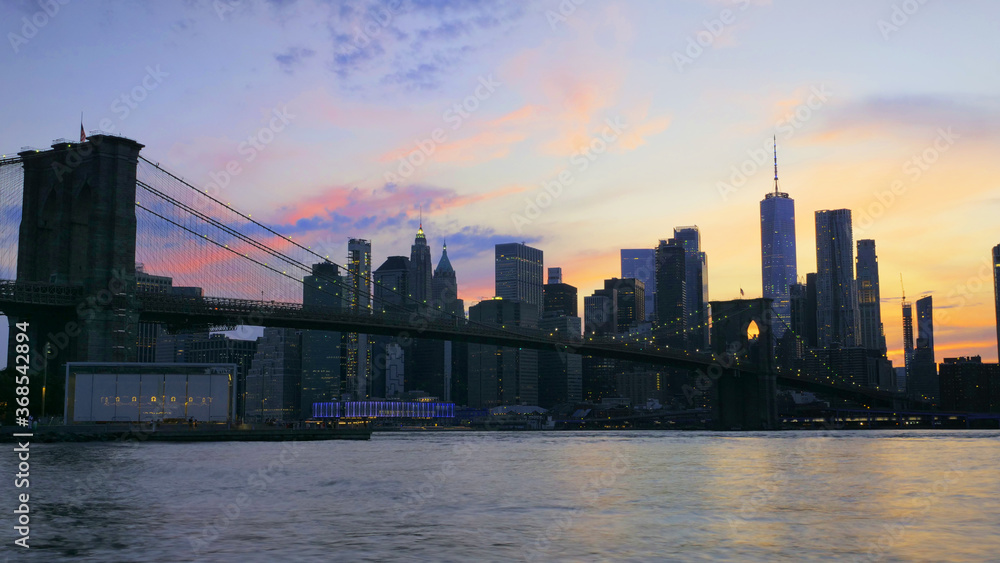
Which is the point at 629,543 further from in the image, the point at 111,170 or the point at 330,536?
the point at 111,170

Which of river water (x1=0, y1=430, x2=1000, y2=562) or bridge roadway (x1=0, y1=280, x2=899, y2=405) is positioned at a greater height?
bridge roadway (x1=0, y1=280, x2=899, y2=405)

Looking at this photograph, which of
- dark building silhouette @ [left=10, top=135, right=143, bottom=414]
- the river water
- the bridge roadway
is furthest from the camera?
dark building silhouette @ [left=10, top=135, right=143, bottom=414]

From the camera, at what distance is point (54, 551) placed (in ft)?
63.5

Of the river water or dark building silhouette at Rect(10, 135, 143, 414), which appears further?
dark building silhouette at Rect(10, 135, 143, 414)

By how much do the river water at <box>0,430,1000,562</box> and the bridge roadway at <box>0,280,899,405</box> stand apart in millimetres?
24096

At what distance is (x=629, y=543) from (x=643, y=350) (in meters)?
84.1

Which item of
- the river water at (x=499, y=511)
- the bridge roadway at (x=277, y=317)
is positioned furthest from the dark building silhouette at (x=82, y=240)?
the river water at (x=499, y=511)

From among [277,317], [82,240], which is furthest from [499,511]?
[82,240]

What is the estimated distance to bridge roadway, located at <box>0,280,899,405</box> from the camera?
7012 centimetres

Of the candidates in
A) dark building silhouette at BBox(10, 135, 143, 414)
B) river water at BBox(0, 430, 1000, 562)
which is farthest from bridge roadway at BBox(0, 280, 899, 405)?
river water at BBox(0, 430, 1000, 562)

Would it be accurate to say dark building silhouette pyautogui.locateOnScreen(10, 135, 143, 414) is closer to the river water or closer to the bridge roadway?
the bridge roadway

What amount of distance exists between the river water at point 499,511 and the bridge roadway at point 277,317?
24096mm

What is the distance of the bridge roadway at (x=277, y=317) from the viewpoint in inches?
2761

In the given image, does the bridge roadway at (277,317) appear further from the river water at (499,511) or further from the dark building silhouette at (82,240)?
the river water at (499,511)
